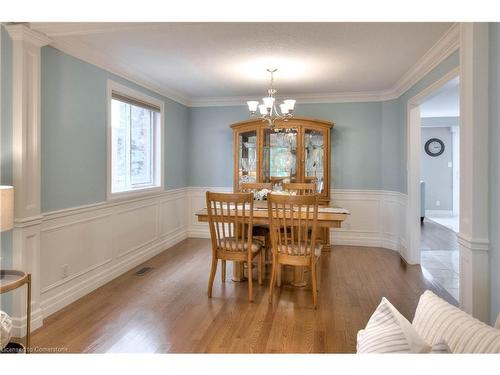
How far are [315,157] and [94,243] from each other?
320 cm

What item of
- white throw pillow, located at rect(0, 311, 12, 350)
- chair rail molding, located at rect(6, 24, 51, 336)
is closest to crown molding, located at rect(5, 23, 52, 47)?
chair rail molding, located at rect(6, 24, 51, 336)

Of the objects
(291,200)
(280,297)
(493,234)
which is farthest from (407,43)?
(280,297)

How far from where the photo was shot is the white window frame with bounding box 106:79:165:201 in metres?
3.50

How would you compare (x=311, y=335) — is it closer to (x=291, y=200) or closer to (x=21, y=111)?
(x=291, y=200)

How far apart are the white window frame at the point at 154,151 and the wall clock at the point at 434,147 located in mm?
6827

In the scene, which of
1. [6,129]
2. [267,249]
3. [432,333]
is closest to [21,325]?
[6,129]

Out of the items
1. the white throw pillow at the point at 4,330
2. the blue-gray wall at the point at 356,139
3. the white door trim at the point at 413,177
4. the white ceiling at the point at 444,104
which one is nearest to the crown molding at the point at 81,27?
the white throw pillow at the point at 4,330

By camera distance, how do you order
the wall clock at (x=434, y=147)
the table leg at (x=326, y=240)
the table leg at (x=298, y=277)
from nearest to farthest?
the table leg at (x=298, y=277)
the table leg at (x=326, y=240)
the wall clock at (x=434, y=147)

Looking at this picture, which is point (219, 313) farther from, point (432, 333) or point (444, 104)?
point (444, 104)

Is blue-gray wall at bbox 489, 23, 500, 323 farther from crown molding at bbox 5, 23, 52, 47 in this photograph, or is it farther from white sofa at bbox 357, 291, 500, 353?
crown molding at bbox 5, 23, 52, 47

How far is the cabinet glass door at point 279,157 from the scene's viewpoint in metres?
5.08

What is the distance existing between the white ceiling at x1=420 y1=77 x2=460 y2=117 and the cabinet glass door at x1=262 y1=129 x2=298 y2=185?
1.96m

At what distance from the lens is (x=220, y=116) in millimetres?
5621

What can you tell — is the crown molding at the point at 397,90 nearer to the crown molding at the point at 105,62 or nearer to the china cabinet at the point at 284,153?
→ the china cabinet at the point at 284,153
